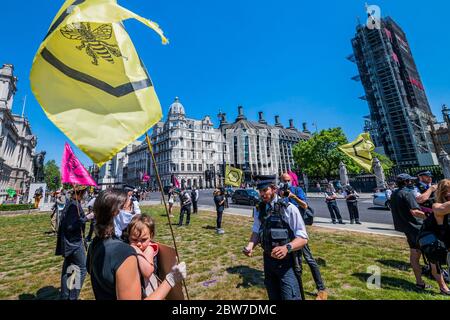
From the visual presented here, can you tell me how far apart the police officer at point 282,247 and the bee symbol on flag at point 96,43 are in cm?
249

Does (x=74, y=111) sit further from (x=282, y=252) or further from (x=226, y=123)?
(x=226, y=123)

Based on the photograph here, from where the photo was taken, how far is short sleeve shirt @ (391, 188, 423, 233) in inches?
165

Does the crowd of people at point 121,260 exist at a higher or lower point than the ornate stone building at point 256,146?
lower

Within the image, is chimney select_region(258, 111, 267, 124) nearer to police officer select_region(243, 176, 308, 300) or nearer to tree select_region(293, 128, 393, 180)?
tree select_region(293, 128, 393, 180)

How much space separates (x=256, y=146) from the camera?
84188 mm

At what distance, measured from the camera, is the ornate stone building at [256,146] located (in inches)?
3150

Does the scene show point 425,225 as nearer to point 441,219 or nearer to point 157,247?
point 441,219

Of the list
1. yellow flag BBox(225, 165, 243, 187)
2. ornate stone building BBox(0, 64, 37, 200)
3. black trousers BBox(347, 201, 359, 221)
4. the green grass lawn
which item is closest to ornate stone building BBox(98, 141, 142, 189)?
A: ornate stone building BBox(0, 64, 37, 200)

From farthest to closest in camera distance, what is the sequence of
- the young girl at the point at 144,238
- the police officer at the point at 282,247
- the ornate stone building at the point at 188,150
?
the ornate stone building at the point at 188,150, the police officer at the point at 282,247, the young girl at the point at 144,238

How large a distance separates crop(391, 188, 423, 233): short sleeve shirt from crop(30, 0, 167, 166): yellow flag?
5044 millimetres

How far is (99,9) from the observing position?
215 centimetres

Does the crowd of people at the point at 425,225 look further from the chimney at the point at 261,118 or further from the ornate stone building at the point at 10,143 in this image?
the chimney at the point at 261,118

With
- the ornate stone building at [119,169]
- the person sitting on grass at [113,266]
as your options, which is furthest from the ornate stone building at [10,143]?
the person sitting on grass at [113,266]

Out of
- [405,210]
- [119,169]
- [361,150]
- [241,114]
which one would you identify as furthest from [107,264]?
[119,169]
